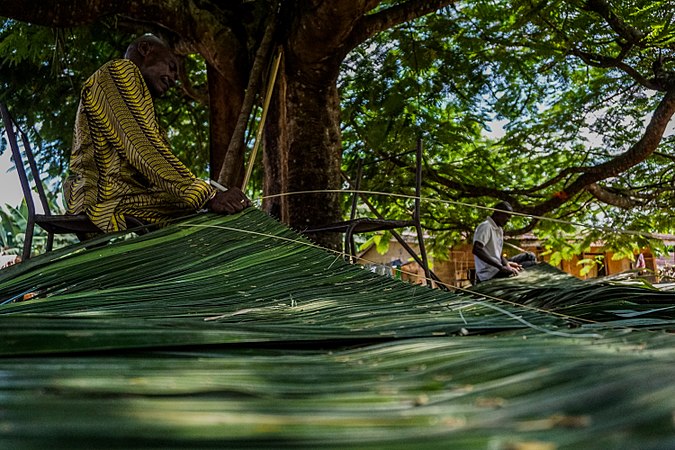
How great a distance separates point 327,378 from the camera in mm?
498

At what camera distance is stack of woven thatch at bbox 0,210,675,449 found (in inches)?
13.4

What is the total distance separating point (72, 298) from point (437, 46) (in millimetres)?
4455

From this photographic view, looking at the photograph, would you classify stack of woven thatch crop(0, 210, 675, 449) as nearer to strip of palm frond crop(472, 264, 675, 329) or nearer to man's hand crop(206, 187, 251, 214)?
strip of palm frond crop(472, 264, 675, 329)

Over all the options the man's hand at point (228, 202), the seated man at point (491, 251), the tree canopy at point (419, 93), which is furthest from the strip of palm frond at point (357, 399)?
the seated man at point (491, 251)

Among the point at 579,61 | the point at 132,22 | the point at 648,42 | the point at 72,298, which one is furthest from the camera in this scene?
the point at 579,61

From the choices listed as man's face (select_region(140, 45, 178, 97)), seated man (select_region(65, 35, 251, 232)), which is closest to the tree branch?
man's face (select_region(140, 45, 178, 97))

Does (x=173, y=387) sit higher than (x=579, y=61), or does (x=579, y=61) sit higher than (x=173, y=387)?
(x=579, y=61)

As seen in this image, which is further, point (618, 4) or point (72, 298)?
point (618, 4)

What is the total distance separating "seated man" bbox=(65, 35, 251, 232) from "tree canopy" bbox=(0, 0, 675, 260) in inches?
40.3

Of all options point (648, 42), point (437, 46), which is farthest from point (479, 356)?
point (648, 42)

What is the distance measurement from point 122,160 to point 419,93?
11.2 feet

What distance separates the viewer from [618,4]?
16.4ft

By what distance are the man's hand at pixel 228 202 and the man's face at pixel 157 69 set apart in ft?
2.68

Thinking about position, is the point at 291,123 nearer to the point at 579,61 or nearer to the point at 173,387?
the point at 173,387
